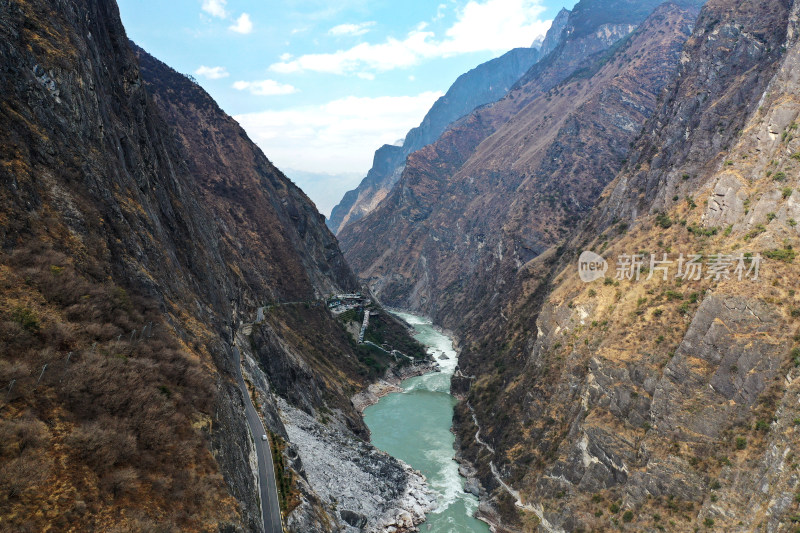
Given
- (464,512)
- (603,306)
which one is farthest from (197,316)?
(603,306)

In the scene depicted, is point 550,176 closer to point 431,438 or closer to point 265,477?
point 431,438

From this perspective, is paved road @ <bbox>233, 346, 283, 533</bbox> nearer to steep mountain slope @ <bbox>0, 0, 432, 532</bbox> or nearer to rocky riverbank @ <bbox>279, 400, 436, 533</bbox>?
steep mountain slope @ <bbox>0, 0, 432, 532</bbox>

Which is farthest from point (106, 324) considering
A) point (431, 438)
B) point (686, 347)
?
point (431, 438)

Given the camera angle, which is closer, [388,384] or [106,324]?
[106,324]

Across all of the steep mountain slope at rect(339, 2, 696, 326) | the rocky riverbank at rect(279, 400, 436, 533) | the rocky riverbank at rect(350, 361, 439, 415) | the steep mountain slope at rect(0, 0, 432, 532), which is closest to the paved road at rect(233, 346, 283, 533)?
the steep mountain slope at rect(0, 0, 432, 532)

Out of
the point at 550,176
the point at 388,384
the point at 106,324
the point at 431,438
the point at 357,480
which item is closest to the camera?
the point at 106,324

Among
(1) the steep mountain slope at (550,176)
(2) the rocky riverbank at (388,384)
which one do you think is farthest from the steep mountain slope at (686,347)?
(1) the steep mountain slope at (550,176)

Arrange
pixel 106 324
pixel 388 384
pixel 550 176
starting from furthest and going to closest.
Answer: pixel 550 176, pixel 388 384, pixel 106 324

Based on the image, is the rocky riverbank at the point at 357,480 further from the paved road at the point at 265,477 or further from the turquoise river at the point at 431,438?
the paved road at the point at 265,477
